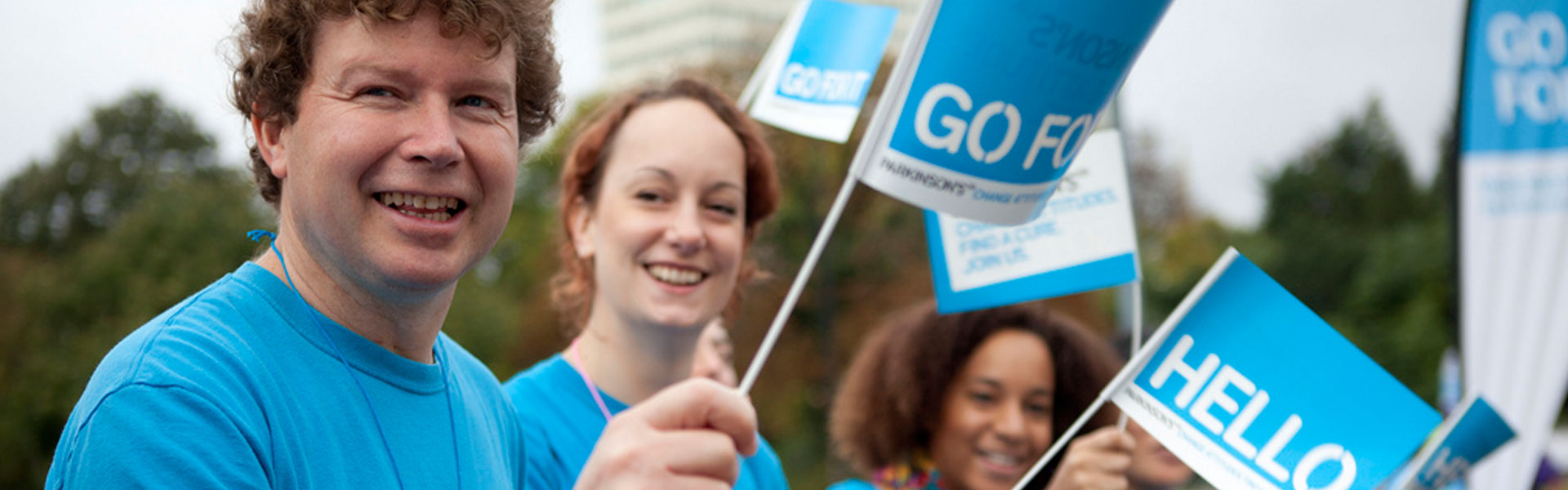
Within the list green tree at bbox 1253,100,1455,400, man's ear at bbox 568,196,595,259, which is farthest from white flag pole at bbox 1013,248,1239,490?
green tree at bbox 1253,100,1455,400

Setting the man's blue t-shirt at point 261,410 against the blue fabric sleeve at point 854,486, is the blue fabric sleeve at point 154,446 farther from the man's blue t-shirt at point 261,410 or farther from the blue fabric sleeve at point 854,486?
the blue fabric sleeve at point 854,486

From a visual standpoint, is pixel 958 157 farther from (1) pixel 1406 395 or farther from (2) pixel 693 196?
(2) pixel 693 196

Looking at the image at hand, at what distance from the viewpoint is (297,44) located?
5.64 ft

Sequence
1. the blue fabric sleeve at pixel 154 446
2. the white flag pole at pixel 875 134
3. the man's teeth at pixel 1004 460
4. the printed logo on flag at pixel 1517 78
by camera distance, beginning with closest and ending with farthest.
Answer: the blue fabric sleeve at pixel 154 446
the white flag pole at pixel 875 134
the man's teeth at pixel 1004 460
the printed logo on flag at pixel 1517 78

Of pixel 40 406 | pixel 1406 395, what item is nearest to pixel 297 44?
pixel 1406 395

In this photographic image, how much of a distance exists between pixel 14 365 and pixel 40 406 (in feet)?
4.63

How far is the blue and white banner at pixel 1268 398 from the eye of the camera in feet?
7.16

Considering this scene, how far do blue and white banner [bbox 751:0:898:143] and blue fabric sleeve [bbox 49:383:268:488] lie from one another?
1.93 metres

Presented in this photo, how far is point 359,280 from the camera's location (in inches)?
68.0

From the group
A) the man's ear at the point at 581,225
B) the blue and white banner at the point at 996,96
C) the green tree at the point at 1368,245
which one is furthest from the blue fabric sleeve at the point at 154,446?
the green tree at the point at 1368,245

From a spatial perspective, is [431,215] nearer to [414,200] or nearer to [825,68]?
[414,200]

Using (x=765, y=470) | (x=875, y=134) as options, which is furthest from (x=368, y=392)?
(x=765, y=470)

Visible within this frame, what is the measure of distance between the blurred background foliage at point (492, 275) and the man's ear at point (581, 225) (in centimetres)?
1059

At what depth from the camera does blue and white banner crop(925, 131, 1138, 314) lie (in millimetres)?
2658
